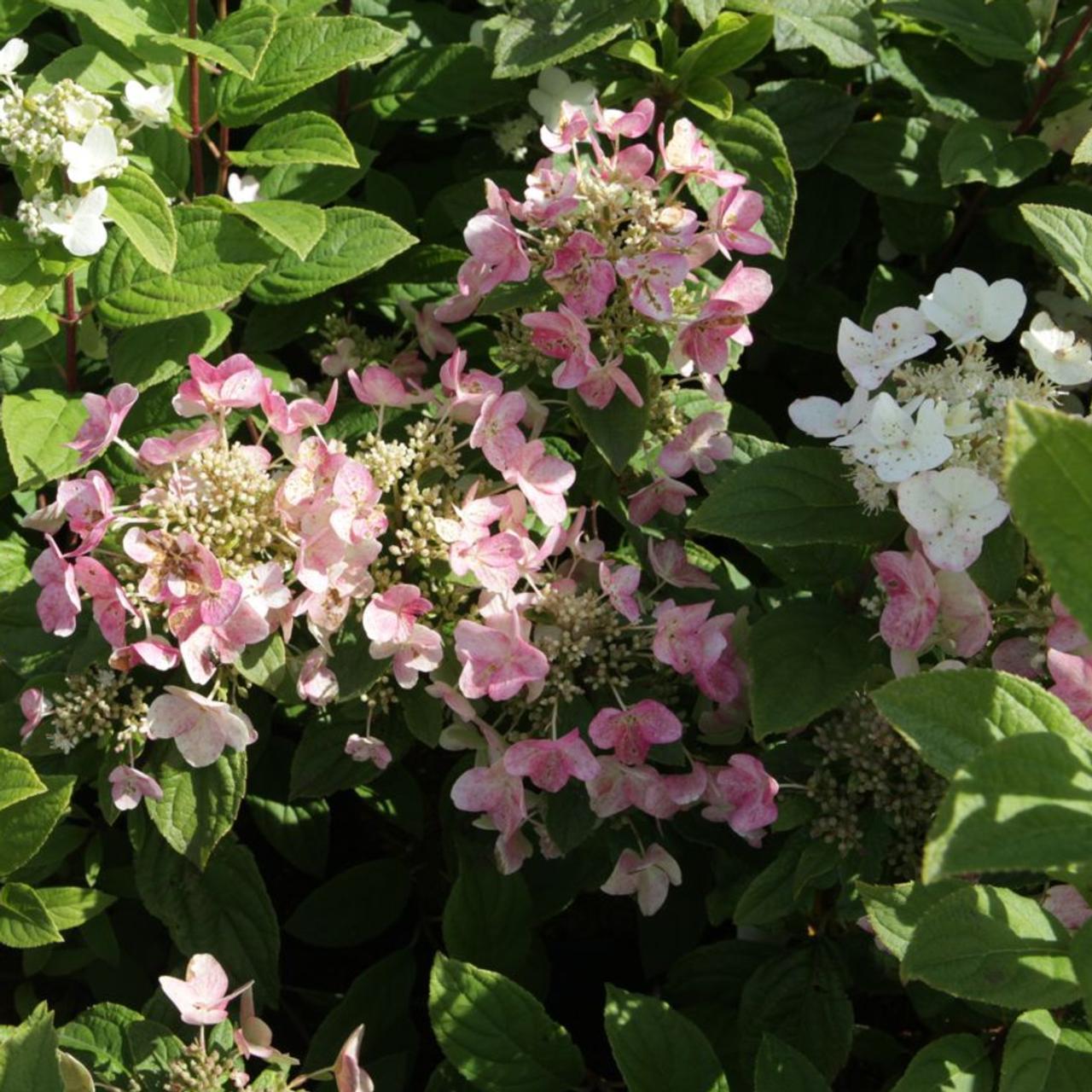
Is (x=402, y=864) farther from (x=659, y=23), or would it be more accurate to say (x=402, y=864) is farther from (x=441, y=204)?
(x=659, y=23)

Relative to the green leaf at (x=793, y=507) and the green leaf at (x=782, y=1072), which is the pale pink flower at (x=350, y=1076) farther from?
the green leaf at (x=793, y=507)

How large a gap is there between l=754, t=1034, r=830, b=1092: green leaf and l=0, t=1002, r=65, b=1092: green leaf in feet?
2.43

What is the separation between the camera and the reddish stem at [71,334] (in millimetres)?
1925

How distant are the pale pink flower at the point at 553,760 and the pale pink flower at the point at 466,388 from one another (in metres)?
0.40

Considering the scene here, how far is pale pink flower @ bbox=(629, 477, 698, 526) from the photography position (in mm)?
1812

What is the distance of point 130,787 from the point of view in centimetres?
167

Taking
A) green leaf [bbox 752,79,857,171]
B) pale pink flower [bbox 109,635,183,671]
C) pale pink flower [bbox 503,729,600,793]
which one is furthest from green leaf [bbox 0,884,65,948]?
green leaf [bbox 752,79,857,171]

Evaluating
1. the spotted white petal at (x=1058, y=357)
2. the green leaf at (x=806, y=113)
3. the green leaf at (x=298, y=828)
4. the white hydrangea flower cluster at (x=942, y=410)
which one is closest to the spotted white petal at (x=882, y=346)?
the white hydrangea flower cluster at (x=942, y=410)

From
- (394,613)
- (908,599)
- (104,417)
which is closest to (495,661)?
(394,613)

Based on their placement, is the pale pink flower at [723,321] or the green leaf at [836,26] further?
the green leaf at [836,26]

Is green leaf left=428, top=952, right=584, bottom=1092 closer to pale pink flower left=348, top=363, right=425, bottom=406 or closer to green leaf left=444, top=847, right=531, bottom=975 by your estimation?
green leaf left=444, top=847, right=531, bottom=975

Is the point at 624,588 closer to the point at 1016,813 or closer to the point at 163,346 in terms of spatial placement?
the point at 1016,813

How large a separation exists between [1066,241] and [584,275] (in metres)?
0.54

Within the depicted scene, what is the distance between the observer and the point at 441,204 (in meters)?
2.29
